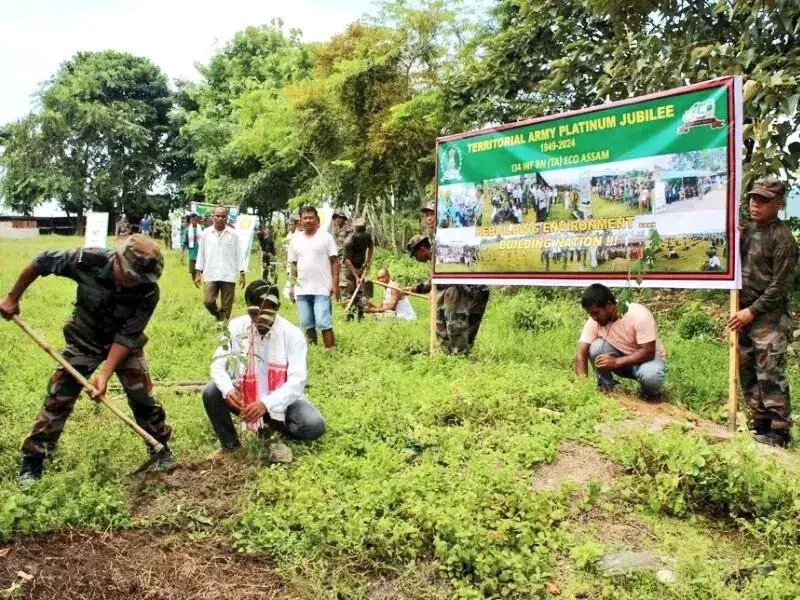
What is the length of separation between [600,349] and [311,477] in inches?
105

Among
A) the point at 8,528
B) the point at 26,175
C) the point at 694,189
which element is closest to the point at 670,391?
the point at 694,189

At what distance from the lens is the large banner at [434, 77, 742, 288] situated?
493 centimetres

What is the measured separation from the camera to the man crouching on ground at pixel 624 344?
532 centimetres

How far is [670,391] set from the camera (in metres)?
5.80

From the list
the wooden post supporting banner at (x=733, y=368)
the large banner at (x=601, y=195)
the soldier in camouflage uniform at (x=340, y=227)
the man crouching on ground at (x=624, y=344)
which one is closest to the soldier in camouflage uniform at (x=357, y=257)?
the soldier in camouflage uniform at (x=340, y=227)

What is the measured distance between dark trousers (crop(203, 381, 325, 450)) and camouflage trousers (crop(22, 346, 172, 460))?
0.99ft

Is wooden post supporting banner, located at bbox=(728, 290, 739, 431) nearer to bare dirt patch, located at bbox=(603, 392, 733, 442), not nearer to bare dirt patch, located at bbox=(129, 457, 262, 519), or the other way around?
bare dirt patch, located at bbox=(603, 392, 733, 442)

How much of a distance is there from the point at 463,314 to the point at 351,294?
12.3ft

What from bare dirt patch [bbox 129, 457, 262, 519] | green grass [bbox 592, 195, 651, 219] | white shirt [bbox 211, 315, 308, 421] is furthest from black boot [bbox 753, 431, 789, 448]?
bare dirt patch [bbox 129, 457, 262, 519]

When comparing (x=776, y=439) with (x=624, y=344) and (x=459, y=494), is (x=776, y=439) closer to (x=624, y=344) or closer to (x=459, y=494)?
(x=624, y=344)

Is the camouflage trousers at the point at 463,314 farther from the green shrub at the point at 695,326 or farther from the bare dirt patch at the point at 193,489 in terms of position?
the bare dirt patch at the point at 193,489

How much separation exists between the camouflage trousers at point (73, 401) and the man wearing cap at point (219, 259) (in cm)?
409

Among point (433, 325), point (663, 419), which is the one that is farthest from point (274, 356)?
point (433, 325)

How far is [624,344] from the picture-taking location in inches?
215
